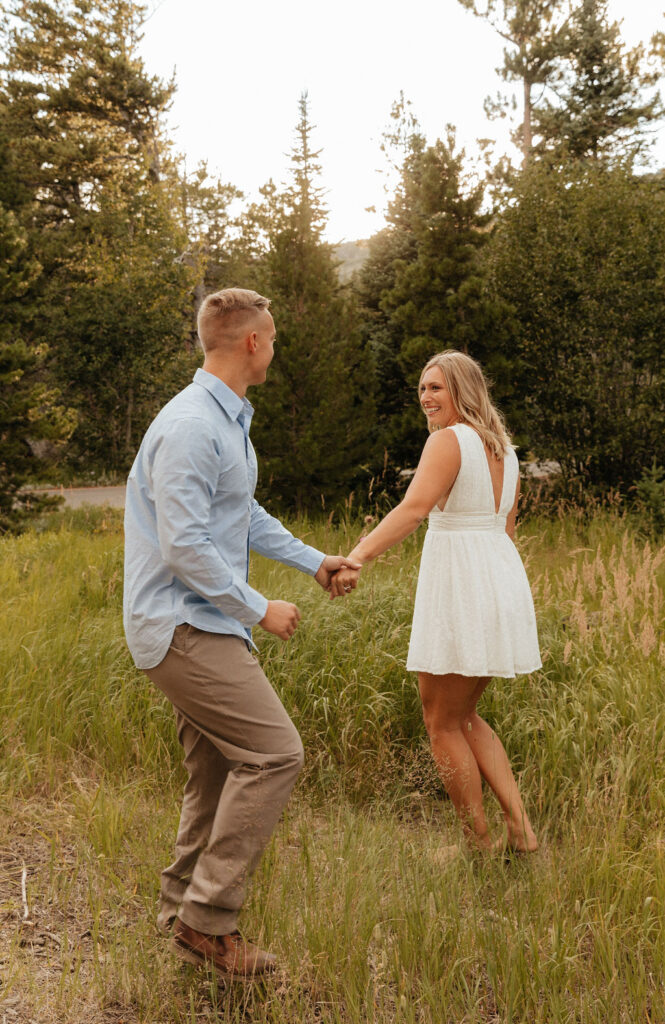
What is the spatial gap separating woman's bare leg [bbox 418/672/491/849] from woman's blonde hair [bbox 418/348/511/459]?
35.3 inches

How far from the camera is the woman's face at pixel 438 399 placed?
10.9ft

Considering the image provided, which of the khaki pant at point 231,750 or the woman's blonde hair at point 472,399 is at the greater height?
the woman's blonde hair at point 472,399

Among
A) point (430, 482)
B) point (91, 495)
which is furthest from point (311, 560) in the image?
point (91, 495)

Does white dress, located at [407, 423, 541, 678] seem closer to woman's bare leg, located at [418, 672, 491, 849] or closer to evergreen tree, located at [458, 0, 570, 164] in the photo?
woman's bare leg, located at [418, 672, 491, 849]

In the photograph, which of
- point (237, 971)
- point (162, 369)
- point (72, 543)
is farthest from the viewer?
point (162, 369)

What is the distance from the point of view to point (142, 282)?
77.9ft

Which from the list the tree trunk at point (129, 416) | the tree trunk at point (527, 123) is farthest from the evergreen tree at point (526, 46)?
the tree trunk at point (129, 416)

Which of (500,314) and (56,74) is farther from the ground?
(56,74)

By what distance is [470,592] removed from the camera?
3176 mm

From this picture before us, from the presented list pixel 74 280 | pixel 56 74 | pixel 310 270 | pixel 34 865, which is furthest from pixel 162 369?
pixel 34 865

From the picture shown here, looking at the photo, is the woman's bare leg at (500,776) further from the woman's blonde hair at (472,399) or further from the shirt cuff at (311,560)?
the woman's blonde hair at (472,399)

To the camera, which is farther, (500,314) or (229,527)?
(500,314)

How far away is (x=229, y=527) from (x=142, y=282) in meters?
22.7

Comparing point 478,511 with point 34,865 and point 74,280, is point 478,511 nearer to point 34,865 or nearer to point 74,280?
point 34,865
